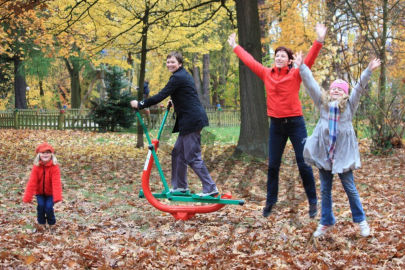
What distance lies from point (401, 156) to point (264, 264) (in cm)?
908

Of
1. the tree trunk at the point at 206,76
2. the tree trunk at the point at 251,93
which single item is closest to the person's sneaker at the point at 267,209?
the tree trunk at the point at 251,93

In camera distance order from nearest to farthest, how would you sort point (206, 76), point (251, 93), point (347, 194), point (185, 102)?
point (347, 194)
point (185, 102)
point (251, 93)
point (206, 76)

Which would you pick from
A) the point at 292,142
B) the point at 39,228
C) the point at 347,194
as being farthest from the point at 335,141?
the point at 39,228

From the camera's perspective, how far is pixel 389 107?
1182 cm

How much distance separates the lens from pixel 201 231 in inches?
222

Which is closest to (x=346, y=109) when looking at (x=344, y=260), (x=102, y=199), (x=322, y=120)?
(x=322, y=120)

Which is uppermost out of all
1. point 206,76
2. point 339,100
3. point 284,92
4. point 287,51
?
point 206,76

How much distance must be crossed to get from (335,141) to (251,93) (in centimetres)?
661

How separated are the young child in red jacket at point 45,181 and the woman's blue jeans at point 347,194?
3.06 meters

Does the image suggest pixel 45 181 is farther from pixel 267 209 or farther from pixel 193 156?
pixel 267 209

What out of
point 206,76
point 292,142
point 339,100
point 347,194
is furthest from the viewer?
point 206,76

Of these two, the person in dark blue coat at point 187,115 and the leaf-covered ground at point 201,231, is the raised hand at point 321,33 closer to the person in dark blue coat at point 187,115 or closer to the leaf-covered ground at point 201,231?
the person in dark blue coat at point 187,115

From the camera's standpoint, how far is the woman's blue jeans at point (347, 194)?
487 centimetres

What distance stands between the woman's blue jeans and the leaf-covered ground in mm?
240
